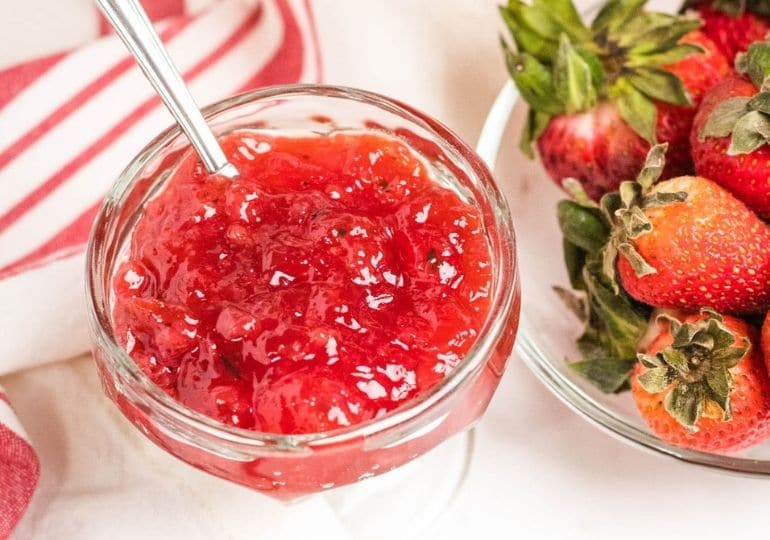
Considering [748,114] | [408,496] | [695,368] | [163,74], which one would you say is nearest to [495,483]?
[408,496]

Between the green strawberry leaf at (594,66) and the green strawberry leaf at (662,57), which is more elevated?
the green strawberry leaf at (594,66)

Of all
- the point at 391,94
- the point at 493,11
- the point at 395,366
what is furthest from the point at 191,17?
the point at 395,366

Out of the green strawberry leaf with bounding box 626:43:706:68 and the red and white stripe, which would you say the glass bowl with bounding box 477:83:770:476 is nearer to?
the green strawberry leaf with bounding box 626:43:706:68

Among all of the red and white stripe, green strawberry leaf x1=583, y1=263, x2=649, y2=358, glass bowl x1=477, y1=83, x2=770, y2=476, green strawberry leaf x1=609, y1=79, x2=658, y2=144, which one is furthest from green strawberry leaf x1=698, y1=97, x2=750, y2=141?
the red and white stripe

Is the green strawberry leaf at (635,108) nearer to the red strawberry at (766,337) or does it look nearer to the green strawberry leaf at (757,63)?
the green strawberry leaf at (757,63)

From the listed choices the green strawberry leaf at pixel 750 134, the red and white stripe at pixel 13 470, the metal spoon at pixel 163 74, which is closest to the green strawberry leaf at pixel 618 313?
the green strawberry leaf at pixel 750 134

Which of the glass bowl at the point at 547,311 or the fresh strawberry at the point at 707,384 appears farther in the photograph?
the glass bowl at the point at 547,311

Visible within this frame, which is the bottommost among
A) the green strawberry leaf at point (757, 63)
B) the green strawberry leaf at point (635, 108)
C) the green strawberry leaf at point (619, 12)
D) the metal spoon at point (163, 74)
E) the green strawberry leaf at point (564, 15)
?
the green strawberry leaf at point (635, 108)

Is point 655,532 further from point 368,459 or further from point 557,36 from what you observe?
point 557,36
